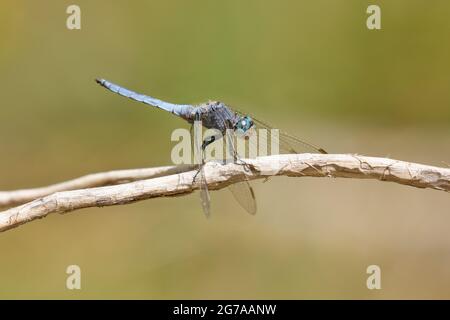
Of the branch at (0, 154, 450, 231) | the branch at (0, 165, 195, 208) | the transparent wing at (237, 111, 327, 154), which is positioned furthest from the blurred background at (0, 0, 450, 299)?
the branch at (0, 154, 450, 231)

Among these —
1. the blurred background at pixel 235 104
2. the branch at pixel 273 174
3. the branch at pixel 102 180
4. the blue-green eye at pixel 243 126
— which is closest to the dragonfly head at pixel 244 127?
the blue-green eye at pixel 243 126

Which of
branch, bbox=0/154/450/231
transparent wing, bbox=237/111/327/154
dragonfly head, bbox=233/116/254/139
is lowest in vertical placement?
branch, bbox=0/154/450/231

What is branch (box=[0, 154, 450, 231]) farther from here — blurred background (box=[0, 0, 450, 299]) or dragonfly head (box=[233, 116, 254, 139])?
blurred background (box=[0, 0, 450, 299])

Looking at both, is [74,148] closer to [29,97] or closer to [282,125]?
[29,97]

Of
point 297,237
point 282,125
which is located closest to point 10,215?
point 297,237

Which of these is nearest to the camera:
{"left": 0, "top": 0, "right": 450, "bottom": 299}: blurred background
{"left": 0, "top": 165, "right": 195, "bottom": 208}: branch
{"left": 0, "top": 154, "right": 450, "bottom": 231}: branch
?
{"left": 0, "top": 154, "right": 450, "bottom": 231}: branch

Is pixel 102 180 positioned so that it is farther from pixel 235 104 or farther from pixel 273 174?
pixel 235 104

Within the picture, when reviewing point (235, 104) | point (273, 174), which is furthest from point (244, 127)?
point (235, 104)
